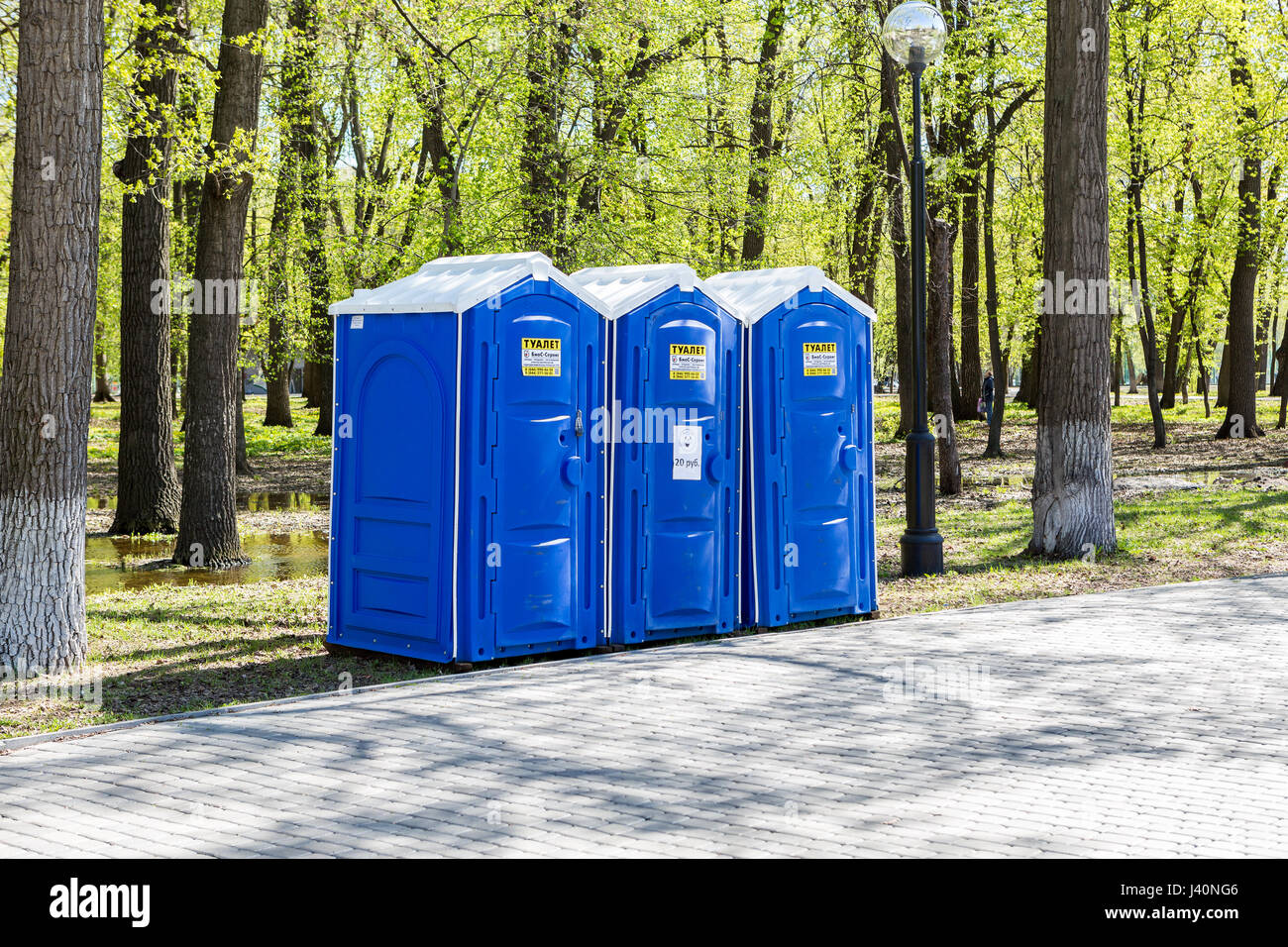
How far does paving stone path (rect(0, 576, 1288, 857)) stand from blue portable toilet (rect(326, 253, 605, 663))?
461 mm

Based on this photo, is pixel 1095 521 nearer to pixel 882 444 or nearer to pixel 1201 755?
pixel 1201 755

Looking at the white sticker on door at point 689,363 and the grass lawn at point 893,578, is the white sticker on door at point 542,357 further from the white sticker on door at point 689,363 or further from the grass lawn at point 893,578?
the grass lawn at point 893,578

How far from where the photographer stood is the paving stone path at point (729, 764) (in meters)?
4.47

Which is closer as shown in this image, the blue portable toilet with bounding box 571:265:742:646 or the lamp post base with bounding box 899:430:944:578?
the blue portable toilet with bounding box 571:265:742:646

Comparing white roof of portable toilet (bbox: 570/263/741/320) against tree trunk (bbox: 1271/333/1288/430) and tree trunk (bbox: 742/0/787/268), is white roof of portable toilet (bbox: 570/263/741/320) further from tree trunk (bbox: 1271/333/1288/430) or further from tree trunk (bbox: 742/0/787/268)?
tree trunk (bbox: 1271/333/1288/430)

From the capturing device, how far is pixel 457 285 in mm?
7566

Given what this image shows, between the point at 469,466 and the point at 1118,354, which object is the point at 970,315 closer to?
the point at 1118,354

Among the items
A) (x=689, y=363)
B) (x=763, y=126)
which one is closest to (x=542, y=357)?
(x=689, y=363)

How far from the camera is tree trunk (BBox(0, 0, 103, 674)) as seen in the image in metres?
7.30

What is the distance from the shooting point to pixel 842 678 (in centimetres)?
714

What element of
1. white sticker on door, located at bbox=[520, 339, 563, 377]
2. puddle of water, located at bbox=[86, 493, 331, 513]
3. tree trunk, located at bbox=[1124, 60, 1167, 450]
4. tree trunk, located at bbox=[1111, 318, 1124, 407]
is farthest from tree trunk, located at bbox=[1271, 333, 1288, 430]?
white sticker on door, located at bbox=[520, 339, 563, 377]

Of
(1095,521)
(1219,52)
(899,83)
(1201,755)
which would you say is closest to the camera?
(1201,755)

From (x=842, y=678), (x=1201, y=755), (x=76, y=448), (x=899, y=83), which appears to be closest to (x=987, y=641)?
(x=842, y=678)

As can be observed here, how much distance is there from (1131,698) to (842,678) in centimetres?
149
